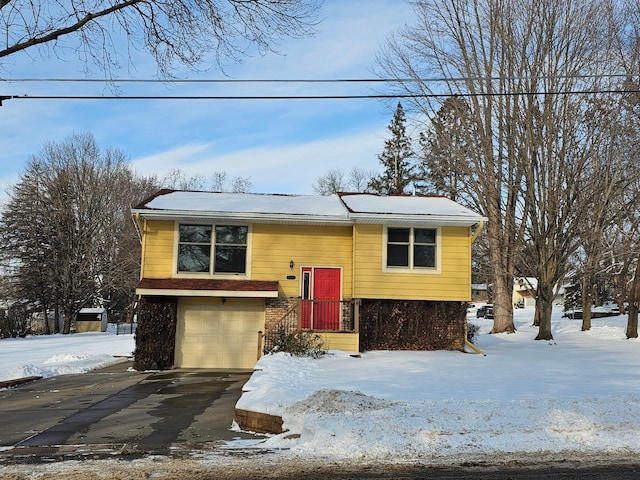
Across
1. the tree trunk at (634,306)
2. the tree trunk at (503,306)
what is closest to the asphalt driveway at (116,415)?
the tree trunk at (634,306)

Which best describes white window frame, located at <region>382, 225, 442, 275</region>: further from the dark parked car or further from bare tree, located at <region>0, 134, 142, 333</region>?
the dark parked car

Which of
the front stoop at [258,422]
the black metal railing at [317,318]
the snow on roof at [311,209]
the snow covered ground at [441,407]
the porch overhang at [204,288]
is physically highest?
the snow on roof at [311,209]

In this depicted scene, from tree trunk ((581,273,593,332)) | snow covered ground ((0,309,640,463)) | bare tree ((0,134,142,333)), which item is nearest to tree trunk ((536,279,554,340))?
tree trunk ((581,273,593,332))

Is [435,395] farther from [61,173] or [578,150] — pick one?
[61,173]

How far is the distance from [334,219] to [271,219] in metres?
1.98

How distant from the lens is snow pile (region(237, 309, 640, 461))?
6906mm

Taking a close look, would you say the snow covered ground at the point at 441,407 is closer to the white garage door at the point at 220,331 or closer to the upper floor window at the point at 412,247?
the white garage door at the point at 220,331

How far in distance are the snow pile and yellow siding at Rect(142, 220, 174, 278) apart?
5.79m

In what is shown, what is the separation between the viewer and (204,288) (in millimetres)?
16391

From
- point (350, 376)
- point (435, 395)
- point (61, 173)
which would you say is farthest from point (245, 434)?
point (61, 173)

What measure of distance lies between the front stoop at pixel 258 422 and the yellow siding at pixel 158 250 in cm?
939

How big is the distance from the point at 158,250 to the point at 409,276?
7.89 meters

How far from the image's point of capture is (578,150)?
2119 centimetres

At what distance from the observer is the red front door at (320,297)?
675 inches
